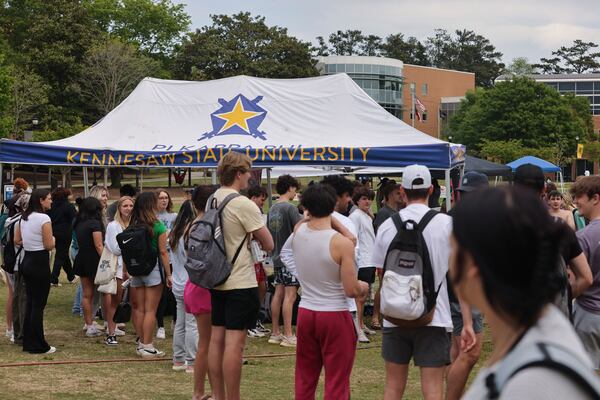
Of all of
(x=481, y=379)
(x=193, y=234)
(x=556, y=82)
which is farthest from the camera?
(x=556, y=82)

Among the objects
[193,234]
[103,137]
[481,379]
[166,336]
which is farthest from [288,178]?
[481,379]

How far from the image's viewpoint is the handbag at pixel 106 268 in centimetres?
917

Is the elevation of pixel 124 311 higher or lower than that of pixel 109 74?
lower

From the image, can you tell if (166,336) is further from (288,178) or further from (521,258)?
(521,258)

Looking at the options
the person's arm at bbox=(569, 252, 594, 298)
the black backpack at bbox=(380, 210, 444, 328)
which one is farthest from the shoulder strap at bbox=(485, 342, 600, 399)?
the person's arm at bbox=(569, 252, 594, 298)

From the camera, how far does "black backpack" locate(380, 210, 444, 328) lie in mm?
4734

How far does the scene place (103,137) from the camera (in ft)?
40.8

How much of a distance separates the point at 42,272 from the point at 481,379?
741 cm

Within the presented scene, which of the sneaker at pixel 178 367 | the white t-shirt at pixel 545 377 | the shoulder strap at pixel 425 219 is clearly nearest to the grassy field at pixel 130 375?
the sneaker at pixel 178 367

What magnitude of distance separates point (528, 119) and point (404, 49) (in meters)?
61.1

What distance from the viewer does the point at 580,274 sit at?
195 inches

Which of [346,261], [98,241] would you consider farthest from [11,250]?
[346,261]

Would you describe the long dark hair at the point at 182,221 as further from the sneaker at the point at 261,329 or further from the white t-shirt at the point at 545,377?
the white t-shirt at the point at 545,377

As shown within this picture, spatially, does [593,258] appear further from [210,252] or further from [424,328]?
[210,252]
